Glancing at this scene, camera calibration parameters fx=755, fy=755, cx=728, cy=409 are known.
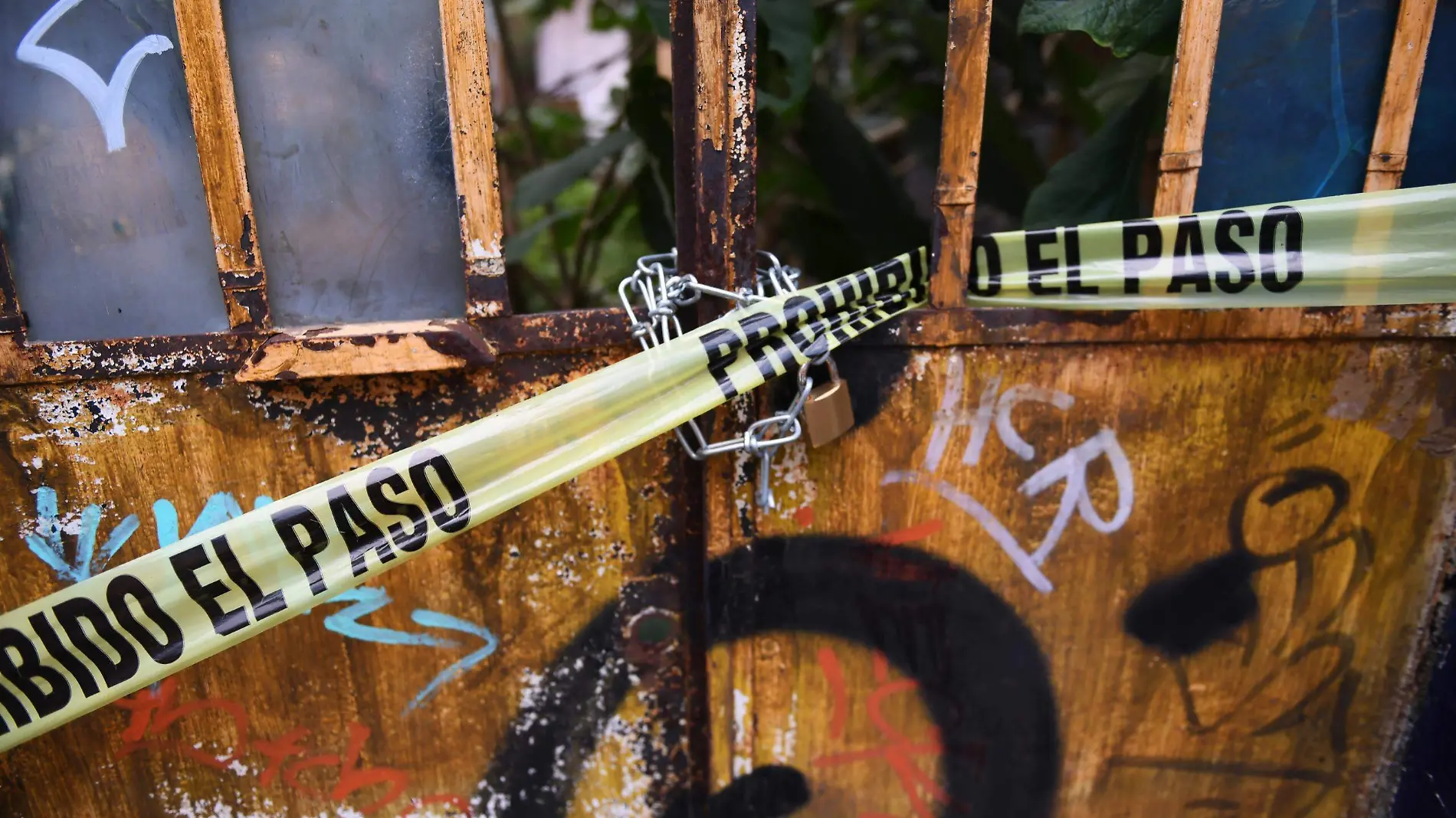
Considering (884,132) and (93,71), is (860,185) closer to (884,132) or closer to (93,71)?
(884,132)

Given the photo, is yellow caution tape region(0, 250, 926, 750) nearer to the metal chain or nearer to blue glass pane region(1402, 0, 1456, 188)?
the metal chain

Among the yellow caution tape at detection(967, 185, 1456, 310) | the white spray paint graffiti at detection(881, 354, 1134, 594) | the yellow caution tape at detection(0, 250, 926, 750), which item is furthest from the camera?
the white spray paint graffiti at detection(881, 354, 1134, 594)

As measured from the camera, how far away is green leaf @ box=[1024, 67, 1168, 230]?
163 centimetres

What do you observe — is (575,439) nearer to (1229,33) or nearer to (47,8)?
(47,8)

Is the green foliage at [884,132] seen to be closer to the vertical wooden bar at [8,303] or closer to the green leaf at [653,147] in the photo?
the green leaf at [653,147]

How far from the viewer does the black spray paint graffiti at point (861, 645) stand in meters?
1.39

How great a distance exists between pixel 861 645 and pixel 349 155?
4.01 feet

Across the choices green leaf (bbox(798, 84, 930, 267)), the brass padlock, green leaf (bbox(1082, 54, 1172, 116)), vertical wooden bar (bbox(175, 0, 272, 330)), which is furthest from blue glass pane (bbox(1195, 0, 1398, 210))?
vertical wooden bar (bbox(175, 0, 272, 330))

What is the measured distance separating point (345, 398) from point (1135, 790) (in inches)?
67.2

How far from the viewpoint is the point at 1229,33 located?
126cm

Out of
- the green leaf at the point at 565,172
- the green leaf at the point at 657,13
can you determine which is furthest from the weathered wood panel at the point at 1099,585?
the green leaf at the point at 565,172

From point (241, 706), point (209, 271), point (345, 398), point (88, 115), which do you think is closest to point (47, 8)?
point (88, 115)

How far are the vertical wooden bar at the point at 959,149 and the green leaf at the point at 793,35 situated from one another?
1.69 ft

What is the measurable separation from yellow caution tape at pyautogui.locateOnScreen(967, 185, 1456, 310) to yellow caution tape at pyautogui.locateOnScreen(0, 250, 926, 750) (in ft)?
1.62
